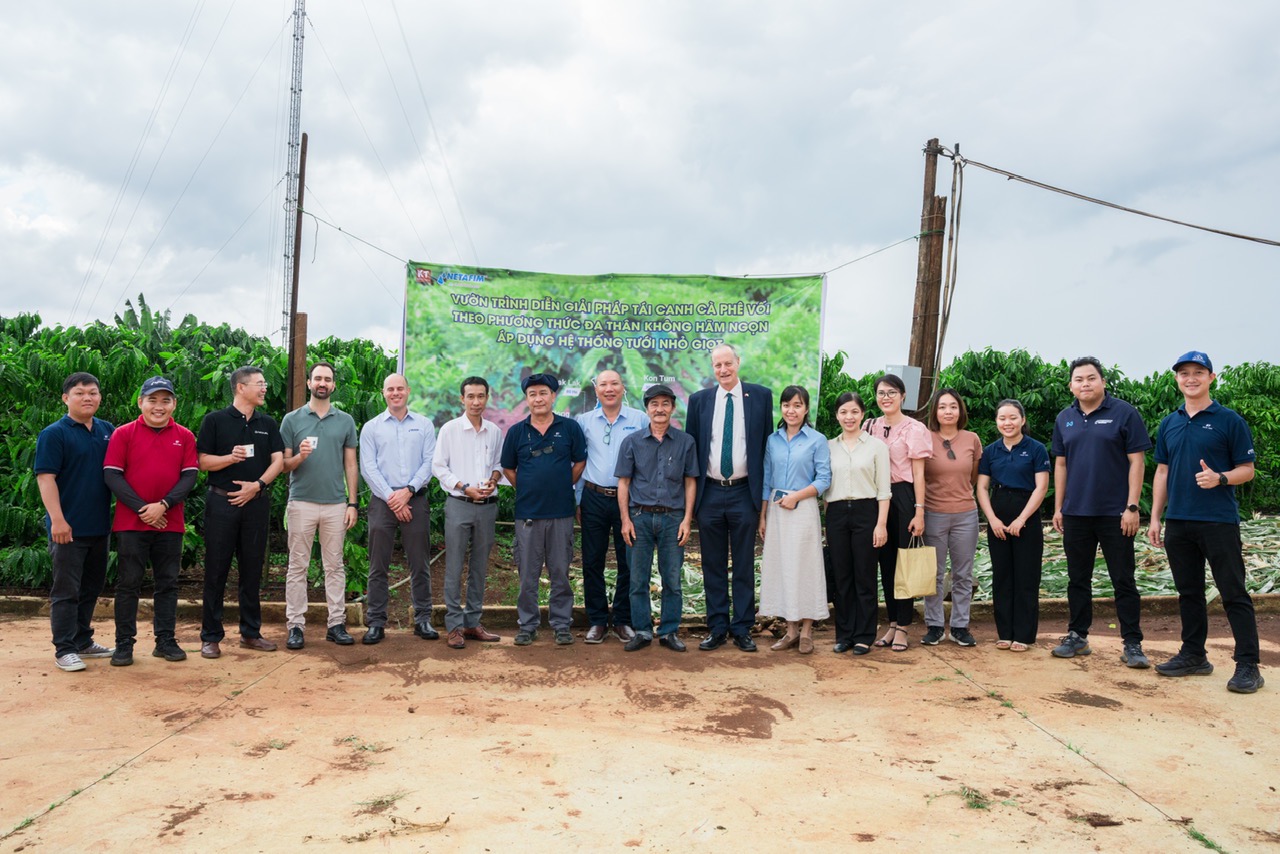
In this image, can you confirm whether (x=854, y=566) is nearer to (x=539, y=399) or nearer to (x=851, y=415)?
(x=851, y=415)

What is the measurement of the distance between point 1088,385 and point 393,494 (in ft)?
15.0

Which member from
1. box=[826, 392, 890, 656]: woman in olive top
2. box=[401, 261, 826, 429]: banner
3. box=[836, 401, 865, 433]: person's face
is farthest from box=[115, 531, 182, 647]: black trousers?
box=[836, 401, 865, 433]: person's face

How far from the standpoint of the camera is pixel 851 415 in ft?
19.3

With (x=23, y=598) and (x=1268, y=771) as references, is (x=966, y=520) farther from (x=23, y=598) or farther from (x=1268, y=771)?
(x=23, y=598)

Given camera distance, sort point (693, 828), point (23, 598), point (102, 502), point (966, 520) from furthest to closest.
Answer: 1. point (23, 598)
2. point (966, 520)
3. point (102, 502)
4. point (693, 828)

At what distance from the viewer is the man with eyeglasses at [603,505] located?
6.11 meters

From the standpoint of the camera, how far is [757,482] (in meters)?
5.96

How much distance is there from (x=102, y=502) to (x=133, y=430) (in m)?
0.48

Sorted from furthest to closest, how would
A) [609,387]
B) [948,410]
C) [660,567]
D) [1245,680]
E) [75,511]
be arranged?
[609,387] < [948,410] < [660,567] < [75,511] < [1245,680]

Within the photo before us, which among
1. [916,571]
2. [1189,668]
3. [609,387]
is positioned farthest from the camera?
[609,387]

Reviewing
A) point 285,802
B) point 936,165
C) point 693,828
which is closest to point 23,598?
point 285,802

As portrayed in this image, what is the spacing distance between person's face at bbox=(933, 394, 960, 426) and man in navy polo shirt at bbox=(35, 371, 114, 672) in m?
5.43

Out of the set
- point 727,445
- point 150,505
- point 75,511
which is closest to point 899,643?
point 727,445

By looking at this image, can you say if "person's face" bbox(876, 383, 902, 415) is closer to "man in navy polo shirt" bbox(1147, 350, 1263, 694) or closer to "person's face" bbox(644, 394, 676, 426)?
"person's face" bbox(644, 394, 676, 426)
